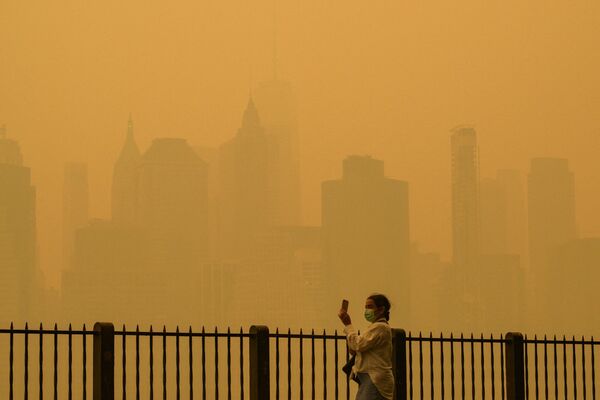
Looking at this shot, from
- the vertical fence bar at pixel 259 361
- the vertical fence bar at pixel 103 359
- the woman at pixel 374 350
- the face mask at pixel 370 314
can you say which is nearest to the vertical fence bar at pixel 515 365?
the vertical fence bar at pixel 259 361

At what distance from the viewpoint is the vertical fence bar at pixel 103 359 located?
13.3 m

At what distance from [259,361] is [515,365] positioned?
392 cm

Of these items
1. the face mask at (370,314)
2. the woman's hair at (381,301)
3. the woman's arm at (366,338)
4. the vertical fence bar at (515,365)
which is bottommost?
the vertical fence bar at (515,365)

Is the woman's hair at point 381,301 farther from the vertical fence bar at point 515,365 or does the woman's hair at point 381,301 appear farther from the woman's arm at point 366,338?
the vertical fence bar at point 515,365

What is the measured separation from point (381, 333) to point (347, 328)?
1.10 ft

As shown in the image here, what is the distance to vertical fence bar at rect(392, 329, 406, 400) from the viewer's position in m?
14.3

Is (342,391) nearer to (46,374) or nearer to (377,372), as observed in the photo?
(46,374)

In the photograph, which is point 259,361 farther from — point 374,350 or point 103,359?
point 374,350

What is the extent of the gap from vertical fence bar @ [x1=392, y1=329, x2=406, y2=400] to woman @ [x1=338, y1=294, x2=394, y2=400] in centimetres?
309

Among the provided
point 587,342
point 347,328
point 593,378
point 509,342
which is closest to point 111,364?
point 347,328

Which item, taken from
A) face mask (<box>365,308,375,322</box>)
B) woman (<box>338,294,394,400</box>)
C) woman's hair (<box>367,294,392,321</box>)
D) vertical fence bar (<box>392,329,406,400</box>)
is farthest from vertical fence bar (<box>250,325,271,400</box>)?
woman's hair (<box>367,294,392,321</box>)

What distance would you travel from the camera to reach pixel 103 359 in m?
13.3

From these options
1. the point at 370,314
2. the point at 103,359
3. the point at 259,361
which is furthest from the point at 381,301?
the point at 103,359

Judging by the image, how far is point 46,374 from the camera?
180125 millimetres
